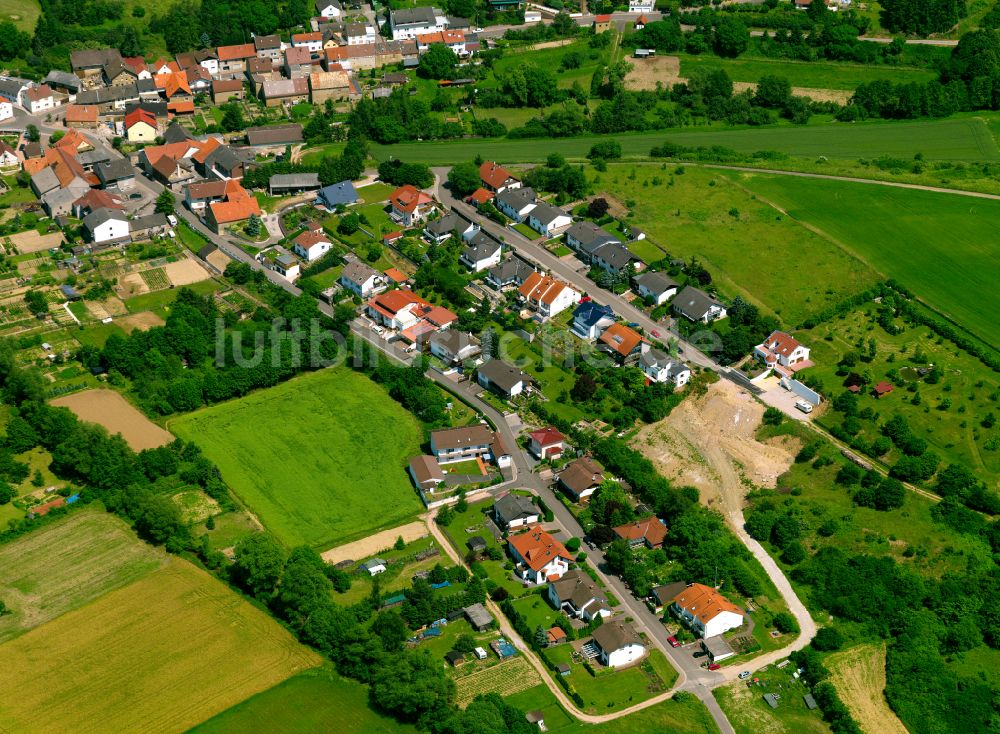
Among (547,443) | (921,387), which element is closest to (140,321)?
(547,443)

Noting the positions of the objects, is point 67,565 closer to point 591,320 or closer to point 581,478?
point 581,478

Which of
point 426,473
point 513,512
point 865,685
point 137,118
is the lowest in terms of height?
point 865,685

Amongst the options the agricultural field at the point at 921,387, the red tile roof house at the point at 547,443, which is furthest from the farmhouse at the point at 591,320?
the agricultural field at the point at 921,387

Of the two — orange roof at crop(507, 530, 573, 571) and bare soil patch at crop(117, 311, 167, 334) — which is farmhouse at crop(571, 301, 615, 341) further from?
bare soil patch at crop(117, 311, 167, 334)

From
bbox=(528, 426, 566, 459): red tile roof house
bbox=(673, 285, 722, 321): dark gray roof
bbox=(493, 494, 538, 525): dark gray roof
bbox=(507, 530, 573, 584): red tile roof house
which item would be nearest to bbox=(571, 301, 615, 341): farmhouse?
bbox=(673, 285, 722, 321): dark gray roof

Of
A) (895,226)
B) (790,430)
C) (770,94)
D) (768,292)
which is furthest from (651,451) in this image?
(770,94)
